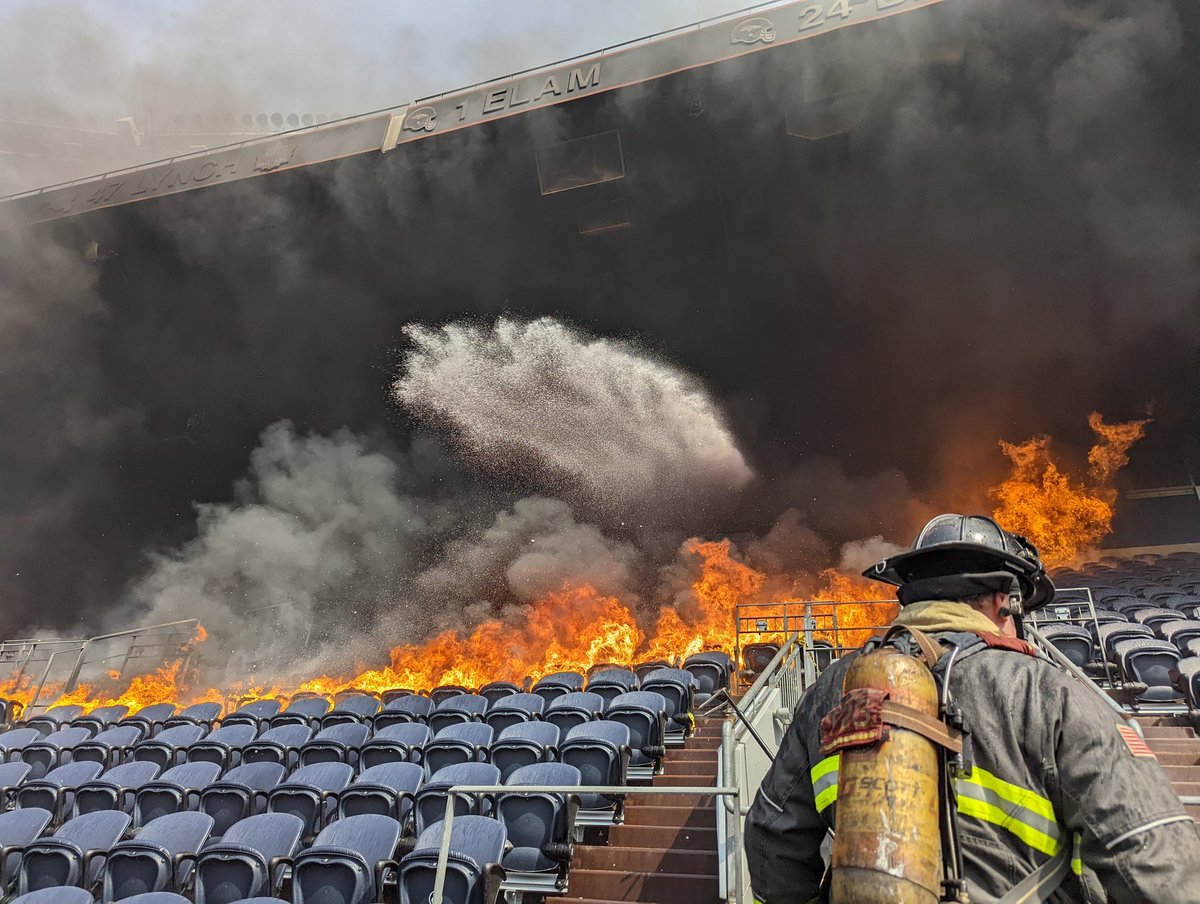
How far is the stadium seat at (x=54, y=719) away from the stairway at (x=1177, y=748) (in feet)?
41.3

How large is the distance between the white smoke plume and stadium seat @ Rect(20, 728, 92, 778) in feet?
37.4

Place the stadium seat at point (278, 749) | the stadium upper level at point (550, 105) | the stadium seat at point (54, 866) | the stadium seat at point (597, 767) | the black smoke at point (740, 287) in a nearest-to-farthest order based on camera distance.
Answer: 1. the stadium seat at point (54, 866)
2. the stadium seat at point (597, 767)
3. the stadium seat at point (278, 749)
4. the stadium upper level at point (550, 105)
5. the black smoke at point (740, 287)

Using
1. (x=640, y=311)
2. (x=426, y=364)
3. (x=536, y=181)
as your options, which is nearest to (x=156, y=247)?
(x=426, y=364)

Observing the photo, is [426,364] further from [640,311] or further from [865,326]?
[865,326]

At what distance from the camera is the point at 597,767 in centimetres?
618

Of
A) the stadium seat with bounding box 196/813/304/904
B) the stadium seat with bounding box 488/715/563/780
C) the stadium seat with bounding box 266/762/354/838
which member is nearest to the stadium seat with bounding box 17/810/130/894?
the stadium seat with bounding box 196/813/304/904

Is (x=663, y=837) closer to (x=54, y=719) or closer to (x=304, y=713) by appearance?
(x=304, y=713)

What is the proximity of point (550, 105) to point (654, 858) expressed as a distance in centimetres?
1361

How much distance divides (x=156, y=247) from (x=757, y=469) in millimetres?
16496

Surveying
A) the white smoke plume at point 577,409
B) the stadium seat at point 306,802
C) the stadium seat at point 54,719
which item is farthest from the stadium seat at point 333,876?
the white smoke plume at point 577,409

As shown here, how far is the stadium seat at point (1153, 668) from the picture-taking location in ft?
24.4

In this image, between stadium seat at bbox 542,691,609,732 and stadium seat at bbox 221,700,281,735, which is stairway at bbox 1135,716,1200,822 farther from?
stadium seat at bbox 221,700,281,735

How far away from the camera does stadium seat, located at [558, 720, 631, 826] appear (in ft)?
19.4

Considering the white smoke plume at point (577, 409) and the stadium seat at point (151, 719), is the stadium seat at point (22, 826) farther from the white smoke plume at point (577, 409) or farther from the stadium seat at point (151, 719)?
the white smoke plume at point (577, 409)
